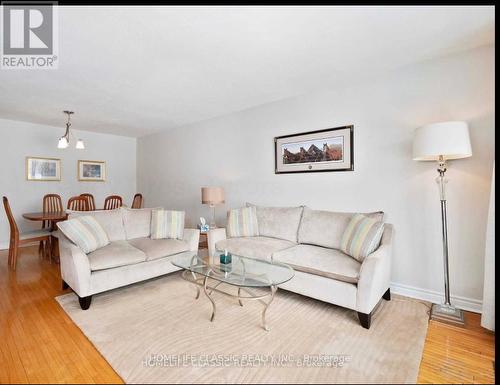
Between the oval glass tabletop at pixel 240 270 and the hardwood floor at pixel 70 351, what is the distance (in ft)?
3.00

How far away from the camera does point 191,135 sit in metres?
4.98

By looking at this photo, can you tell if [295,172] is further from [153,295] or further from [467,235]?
[153,295]

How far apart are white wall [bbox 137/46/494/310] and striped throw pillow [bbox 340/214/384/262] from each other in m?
0.47

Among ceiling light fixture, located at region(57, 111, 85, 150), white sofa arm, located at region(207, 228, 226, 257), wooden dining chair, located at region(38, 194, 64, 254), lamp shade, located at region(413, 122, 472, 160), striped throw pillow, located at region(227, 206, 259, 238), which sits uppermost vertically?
ceiling light fixture, located at region(57, 111, 85, 150)

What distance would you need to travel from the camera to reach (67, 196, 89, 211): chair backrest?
4.27 metres

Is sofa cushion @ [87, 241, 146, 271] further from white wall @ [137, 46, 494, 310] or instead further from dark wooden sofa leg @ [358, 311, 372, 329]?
dark wooden sofa leg @ [358, 311, 372, 329]

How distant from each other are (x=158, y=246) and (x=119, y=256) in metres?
0.47

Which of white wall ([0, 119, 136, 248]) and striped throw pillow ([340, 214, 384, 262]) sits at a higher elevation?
white wall ([0, 119, 136, 248])

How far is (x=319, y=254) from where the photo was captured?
8.36ft

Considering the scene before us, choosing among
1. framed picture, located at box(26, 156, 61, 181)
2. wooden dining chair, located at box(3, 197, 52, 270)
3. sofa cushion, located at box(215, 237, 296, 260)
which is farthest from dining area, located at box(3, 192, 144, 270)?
sofa cushion, located at box(215, 237, 296, 260)

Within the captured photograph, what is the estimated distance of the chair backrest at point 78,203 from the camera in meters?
4.27

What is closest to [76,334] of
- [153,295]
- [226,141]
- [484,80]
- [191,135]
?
[153,295]

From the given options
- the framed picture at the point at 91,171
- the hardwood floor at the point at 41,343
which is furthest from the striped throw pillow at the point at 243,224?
the framed picture at the point at 91,171

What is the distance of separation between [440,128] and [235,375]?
2422mm
